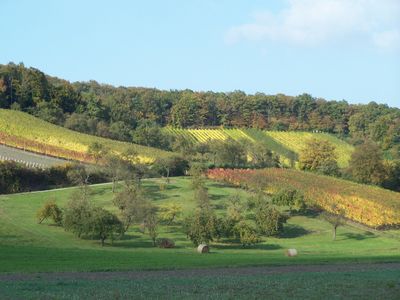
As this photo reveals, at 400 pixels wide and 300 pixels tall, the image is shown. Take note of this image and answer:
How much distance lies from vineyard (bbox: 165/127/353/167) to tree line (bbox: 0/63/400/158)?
5114 mm

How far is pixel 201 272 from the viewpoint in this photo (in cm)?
3125

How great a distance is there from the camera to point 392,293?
76.1ft

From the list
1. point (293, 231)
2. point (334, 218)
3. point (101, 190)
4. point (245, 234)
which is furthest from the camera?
point (101, 190)

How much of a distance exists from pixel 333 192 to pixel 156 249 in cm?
4185

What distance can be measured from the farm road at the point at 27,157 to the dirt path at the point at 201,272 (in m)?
58.1

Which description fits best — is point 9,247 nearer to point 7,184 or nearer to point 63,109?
point 7,184

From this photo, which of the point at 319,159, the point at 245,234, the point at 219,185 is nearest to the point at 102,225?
the point at 245,234

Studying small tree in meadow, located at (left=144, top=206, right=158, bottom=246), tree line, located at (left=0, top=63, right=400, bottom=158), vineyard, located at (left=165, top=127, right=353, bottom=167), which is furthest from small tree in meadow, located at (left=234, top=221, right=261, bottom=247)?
vineyard, located at (left=165, top=127, right=353, bottom=167)

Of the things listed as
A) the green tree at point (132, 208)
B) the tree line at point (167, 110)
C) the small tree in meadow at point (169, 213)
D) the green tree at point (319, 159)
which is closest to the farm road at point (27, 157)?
the tree line at point (167, 110)

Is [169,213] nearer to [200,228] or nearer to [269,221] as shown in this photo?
[200,228]

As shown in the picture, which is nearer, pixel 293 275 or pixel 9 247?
pixel 293 275

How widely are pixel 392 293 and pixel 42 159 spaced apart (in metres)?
76.8

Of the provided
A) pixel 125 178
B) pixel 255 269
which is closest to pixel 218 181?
pixel 125 178

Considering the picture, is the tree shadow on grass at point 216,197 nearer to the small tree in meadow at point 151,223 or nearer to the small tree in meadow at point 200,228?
the small tree in meadow at point 200,228
